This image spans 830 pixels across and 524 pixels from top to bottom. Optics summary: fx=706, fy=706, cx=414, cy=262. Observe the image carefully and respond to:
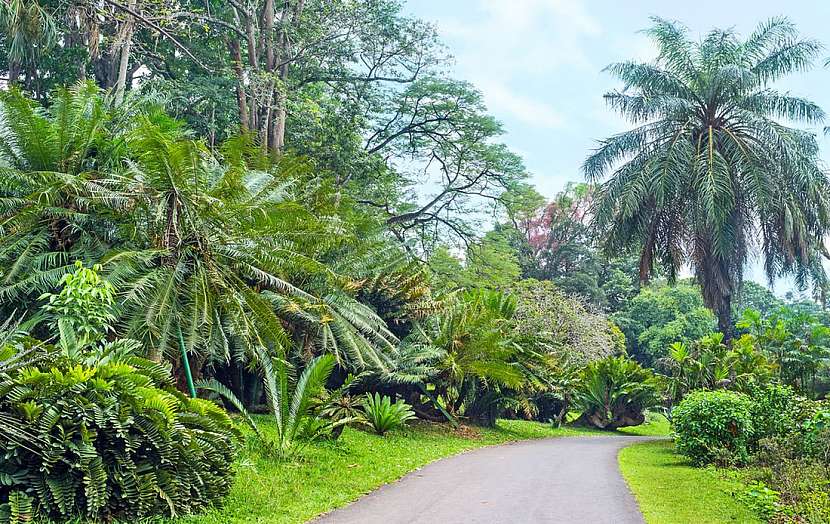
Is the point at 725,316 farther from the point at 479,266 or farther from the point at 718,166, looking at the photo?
the point at 479,266

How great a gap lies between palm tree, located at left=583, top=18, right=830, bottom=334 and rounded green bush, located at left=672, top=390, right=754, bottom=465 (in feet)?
24.7

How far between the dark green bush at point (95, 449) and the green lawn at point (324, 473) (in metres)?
0.46

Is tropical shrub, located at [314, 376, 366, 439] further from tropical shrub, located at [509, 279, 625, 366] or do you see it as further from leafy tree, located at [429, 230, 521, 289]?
tropical shrub, located at [509, 279, 625, 366]

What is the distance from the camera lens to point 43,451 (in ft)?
19.1

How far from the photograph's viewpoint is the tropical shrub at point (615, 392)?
78.7 ft

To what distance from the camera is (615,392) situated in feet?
80.1

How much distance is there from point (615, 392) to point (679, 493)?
50.0ft

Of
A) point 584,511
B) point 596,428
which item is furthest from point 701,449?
point 596,428

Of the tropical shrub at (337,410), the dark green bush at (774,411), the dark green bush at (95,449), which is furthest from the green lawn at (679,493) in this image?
the dark green bush at (95,449)

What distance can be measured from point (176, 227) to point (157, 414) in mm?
3896

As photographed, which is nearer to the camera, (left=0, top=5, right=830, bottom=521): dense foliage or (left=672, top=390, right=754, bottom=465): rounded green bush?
(left=0, top=5, right=830, bottom=521): dense foliage

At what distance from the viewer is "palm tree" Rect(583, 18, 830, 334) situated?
1938cm

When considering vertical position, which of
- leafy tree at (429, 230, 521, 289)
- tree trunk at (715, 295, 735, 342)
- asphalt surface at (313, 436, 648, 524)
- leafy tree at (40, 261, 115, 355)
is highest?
leafy tree at (429, 230, 521, 289)

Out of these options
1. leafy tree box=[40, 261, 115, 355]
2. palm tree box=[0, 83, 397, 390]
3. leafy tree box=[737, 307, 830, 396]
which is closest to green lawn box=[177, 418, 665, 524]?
palm tree box=[0, 83, 397, 390]
